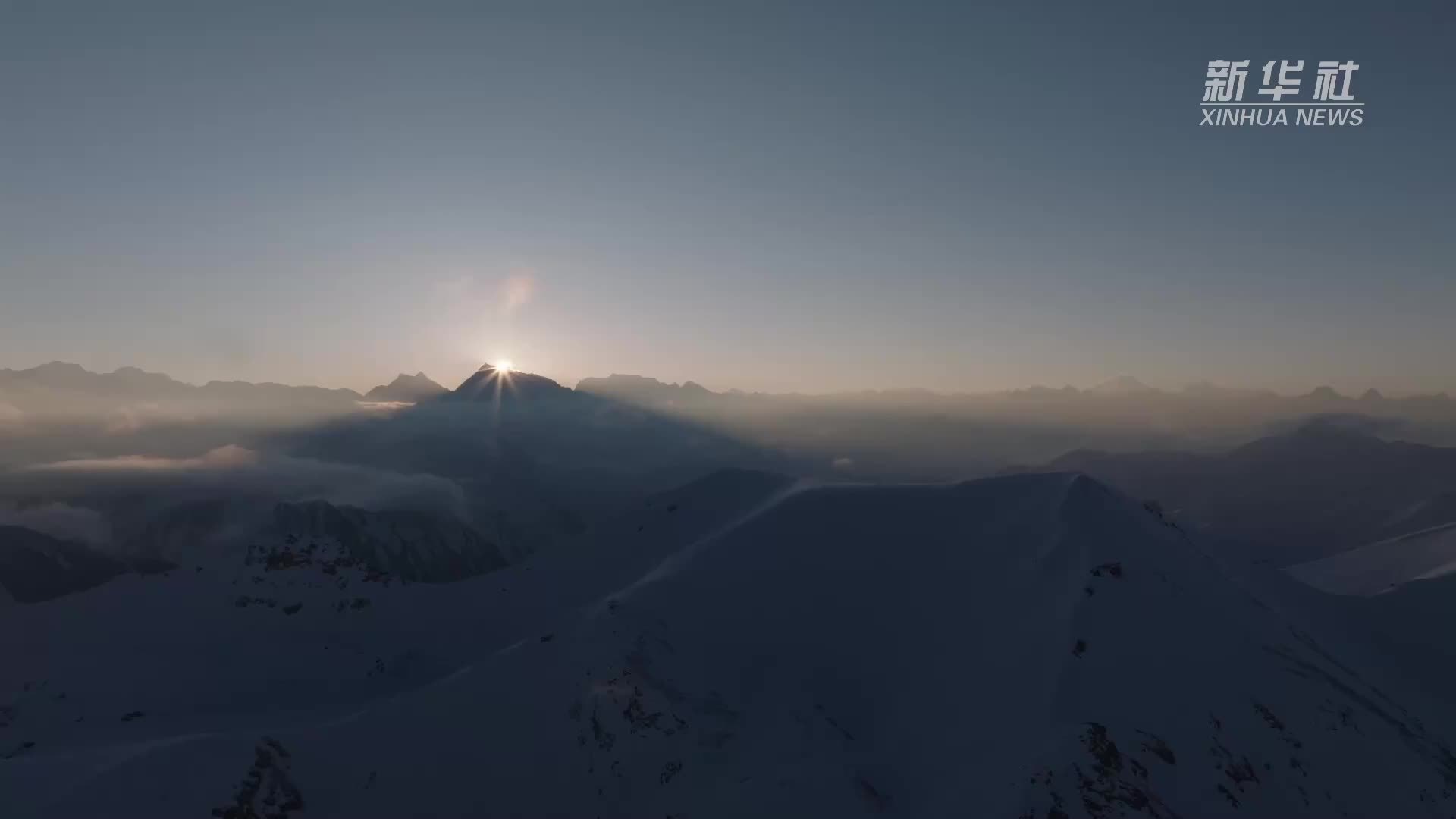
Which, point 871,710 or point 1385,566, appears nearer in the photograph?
point 871,710

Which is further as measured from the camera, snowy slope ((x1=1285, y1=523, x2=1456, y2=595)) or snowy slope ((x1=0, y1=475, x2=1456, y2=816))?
snowy slope ((x1=1285, y1=523, x2=1456, y2=595))

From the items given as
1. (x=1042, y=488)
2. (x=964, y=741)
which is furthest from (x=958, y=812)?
(x=1042, y=488)

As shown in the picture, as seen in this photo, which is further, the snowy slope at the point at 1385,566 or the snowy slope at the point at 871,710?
the snowy slope at the point at 1385,566

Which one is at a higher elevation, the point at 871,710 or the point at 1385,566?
the point at 1385,566
